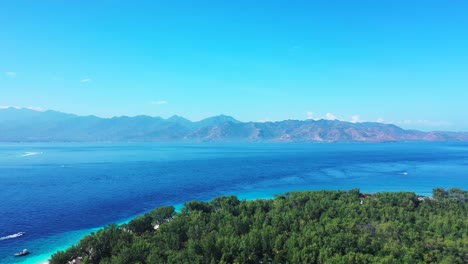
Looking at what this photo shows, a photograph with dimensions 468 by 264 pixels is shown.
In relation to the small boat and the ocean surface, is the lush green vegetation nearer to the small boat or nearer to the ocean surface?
the small boat

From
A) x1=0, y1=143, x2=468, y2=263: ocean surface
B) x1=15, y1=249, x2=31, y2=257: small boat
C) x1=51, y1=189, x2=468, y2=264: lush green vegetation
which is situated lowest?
x1=0, y1=143, x2=468, y2=263: ocean surface

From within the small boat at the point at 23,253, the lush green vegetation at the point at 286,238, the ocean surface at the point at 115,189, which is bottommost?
the ocean surface at the point at 115,189

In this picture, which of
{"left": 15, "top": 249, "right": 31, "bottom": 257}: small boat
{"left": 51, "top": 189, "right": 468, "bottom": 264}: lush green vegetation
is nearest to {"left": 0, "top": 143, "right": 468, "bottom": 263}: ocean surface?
{"left": 15, "top": 249, "right": 31, "bottom": 257}: small boat

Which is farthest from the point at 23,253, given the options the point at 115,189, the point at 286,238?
the point at 115,189

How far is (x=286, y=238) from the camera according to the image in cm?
3062

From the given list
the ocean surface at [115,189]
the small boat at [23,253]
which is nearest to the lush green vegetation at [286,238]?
the small boat at [23,253]

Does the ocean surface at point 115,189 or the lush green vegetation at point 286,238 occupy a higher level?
the lush green vegetation at point 286,238

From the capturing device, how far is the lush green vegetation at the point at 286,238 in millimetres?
26609

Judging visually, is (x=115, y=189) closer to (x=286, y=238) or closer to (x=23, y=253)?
(x=23, y=253)

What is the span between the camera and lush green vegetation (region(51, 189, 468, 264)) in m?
26.6

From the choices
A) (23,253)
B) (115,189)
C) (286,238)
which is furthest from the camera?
(115,189)

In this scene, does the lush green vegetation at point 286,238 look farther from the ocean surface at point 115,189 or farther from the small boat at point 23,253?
the ocean surface at point 115,189

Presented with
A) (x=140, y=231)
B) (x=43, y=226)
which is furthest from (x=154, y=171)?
(x=140, y=231)

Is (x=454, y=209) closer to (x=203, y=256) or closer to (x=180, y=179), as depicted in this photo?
(x=203, y=256)
